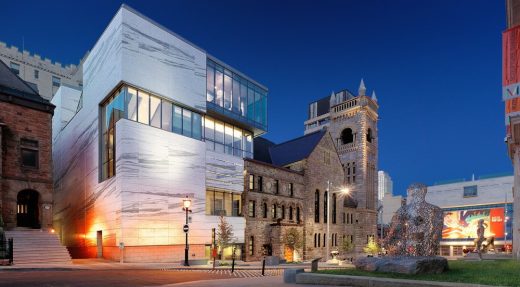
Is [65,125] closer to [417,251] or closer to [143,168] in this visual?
[143,168]

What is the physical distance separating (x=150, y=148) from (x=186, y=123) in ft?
16.8

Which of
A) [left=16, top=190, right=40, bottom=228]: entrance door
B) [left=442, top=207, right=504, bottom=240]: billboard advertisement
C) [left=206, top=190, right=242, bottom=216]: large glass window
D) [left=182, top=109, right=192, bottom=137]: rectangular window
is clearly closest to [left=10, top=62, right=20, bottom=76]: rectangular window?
[left=16, top=190, right=40, bottom=228]: entrance door

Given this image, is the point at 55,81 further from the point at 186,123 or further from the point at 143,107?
the point at 143,107

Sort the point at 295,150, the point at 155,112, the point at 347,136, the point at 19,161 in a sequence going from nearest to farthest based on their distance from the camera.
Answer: the point at 19,161
the point at 155,112
the point at 295,150
the point at 347,136

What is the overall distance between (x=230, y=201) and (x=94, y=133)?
578 inches

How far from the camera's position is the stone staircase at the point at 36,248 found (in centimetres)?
2431

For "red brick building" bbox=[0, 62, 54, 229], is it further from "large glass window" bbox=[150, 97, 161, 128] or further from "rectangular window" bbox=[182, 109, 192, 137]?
"rectangular window" bbox=[182, 109, 192, 137]

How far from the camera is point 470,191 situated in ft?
296

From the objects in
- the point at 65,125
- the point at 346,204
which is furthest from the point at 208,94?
the point at 346,204

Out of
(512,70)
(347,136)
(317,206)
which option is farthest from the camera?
(347,136)

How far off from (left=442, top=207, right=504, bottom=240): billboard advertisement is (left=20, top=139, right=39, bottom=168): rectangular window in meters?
84.7

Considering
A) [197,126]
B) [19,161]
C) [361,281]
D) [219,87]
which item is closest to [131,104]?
[197,126]

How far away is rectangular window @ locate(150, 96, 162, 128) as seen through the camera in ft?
106

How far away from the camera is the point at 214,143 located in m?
38.8
